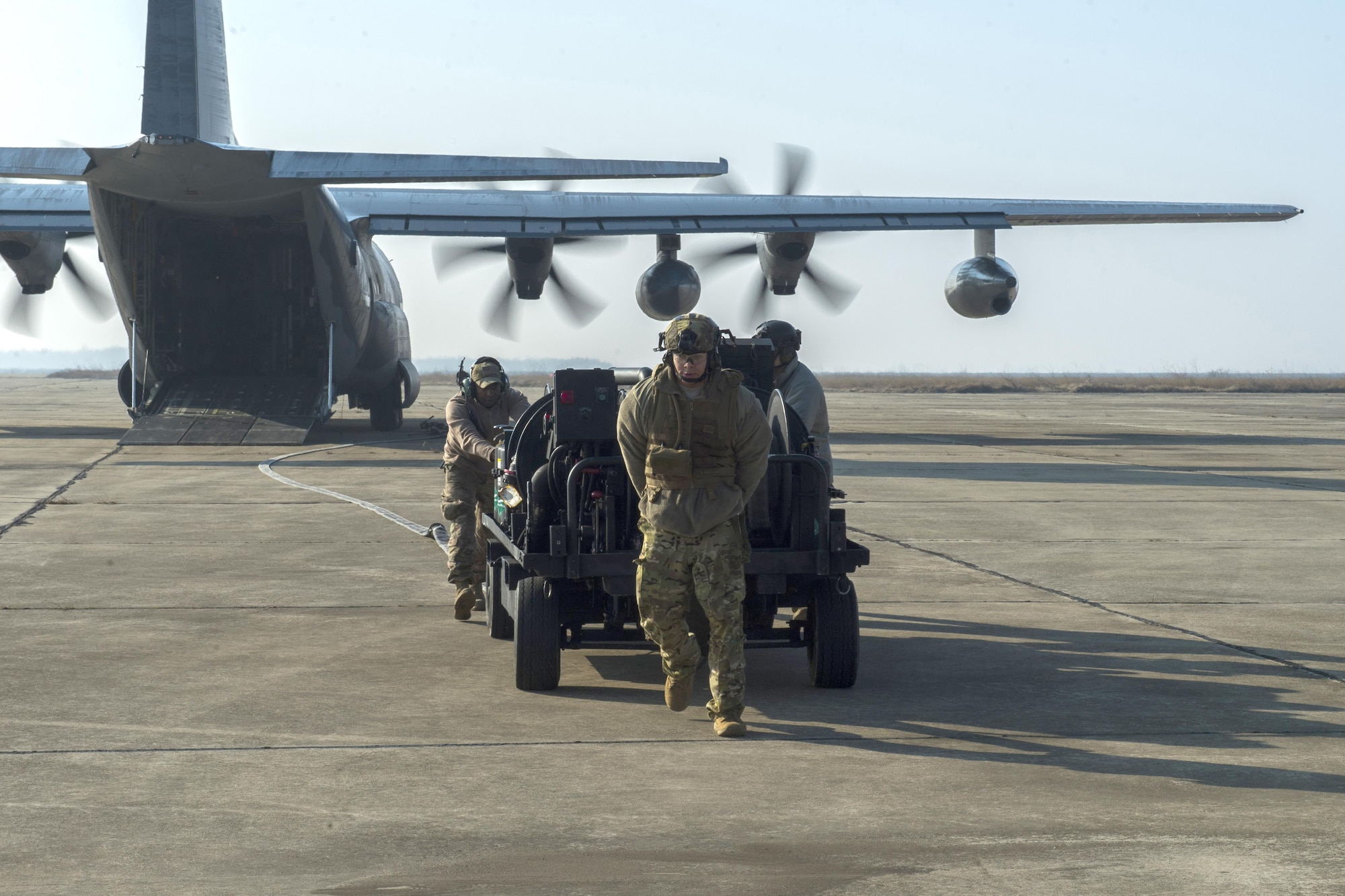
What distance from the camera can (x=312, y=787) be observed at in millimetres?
5527

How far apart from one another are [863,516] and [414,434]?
643 inches

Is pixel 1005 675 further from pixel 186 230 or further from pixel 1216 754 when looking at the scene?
pixel 186 230

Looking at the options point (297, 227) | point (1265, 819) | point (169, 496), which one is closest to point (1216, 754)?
point (1265, 819)

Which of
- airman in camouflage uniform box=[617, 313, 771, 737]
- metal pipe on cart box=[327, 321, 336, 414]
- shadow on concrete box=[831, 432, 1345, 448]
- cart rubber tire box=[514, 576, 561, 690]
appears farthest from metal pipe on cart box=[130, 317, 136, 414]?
airman in camouflage uniform box=[617, 313, 771, 737]

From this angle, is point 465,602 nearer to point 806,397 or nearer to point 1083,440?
point 806,397

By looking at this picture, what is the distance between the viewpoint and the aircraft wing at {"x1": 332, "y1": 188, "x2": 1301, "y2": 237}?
27.6 meters

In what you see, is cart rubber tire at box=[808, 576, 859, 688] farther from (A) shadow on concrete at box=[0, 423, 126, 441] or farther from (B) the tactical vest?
(A) shadow on concrete at box=[0, 423, 126, 441]

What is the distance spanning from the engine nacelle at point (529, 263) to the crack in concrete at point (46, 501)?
30.3ft

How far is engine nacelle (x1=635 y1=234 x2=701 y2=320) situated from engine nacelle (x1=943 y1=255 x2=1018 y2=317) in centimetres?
546

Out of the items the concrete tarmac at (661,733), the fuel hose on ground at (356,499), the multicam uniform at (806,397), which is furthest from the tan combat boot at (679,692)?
the fuel hose on ground at (356,499)

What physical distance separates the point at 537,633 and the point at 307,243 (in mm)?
21501

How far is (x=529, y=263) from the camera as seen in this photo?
1136 inches

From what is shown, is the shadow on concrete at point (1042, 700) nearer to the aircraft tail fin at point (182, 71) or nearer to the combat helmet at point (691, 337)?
the combat helmet at point (691, 337)

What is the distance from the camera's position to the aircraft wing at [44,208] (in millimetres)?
25672
